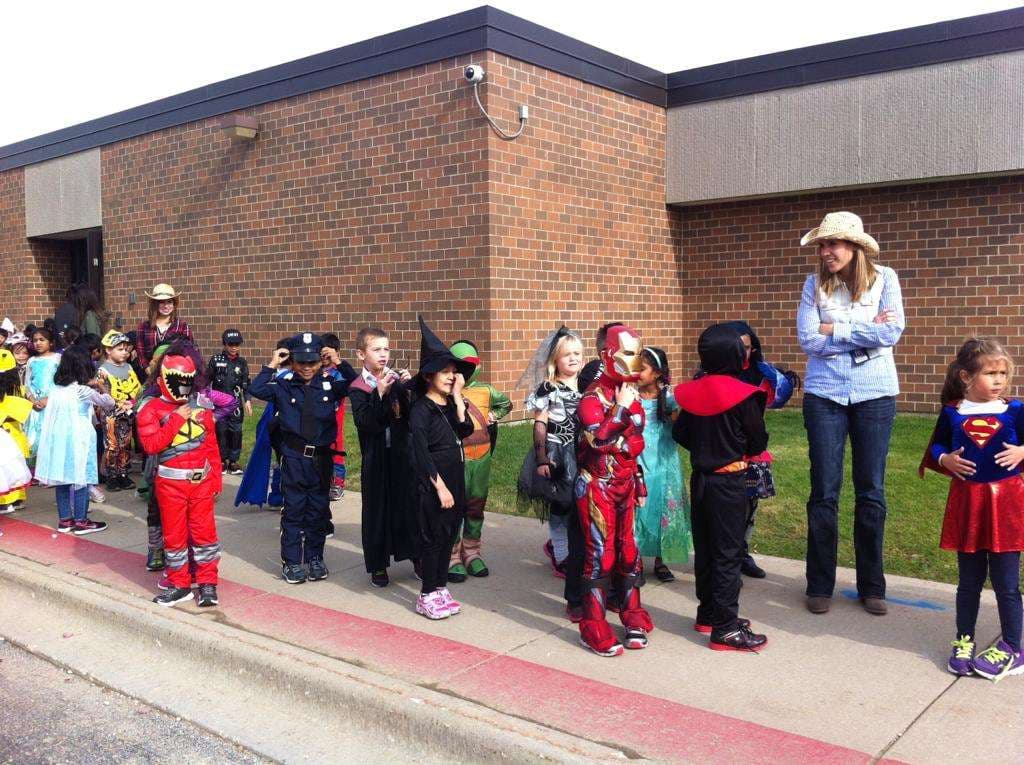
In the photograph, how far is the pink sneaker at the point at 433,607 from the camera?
512cm

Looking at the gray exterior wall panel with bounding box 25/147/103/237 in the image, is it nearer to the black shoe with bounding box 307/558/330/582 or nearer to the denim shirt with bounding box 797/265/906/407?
the black shoe with bounding box 307/558/330/582

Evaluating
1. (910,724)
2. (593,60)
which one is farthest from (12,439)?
(593,60)

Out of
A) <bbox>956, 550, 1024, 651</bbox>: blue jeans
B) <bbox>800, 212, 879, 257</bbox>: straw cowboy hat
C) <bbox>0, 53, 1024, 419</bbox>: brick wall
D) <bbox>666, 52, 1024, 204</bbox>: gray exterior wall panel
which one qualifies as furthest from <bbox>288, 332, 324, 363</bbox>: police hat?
<bbox>666, 52, 1024, 204</bbox>: gray exterior wall panel

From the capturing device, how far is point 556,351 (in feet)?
17.6

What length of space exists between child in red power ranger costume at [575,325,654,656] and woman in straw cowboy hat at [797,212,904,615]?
1081 millimetres

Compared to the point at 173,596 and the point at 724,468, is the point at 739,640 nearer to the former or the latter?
the point at 724,468

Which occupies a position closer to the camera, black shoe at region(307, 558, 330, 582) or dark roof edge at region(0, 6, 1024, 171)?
black shoe at region(307, 558, 330, 582)

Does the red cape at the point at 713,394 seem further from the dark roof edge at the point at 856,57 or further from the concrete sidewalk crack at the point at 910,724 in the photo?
the dark roof edge at the point at 856,57

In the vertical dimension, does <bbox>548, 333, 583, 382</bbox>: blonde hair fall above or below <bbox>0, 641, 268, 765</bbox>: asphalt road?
above

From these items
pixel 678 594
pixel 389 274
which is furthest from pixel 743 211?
pixel 678 594

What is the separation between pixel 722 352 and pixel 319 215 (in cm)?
969

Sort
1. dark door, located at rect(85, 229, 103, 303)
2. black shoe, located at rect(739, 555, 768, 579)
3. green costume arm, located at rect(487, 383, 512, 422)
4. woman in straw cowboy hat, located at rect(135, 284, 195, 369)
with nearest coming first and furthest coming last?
black shoe, located at rect(739, 555, 768, 579)
green costume arm, located at rect(487, 383, 512, 422)
woman in straw cowboy hat, located at rect(135, 284, 195, 369)
dark door, located at rect(85, 229, 103, 303)

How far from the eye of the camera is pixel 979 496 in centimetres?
419

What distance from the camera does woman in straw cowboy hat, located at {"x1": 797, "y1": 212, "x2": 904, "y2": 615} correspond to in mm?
4957
